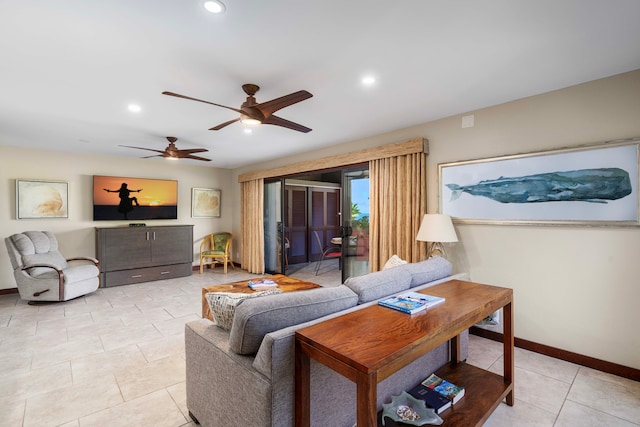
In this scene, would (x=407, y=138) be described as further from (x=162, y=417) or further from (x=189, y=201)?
(x=189, y=201)

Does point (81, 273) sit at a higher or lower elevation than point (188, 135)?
lower

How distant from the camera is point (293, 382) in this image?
4.31 feet

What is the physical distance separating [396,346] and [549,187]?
2523 millimetres

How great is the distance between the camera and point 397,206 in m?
3.86

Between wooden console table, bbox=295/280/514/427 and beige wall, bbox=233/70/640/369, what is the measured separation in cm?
111

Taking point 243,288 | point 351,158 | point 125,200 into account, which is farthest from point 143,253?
point 351,158

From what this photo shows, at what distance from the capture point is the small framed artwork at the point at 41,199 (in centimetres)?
493

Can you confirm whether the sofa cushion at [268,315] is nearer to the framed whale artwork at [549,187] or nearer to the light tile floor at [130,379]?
the light tile floor at [130,379]

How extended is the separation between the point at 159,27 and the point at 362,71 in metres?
1.42

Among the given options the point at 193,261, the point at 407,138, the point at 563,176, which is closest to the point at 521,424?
the point at 563,176

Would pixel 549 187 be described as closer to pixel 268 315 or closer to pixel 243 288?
pixel 268 315

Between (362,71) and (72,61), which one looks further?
(362,71)

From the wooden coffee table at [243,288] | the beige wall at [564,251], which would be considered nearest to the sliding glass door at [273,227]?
the wooden coffee table at [243,288]

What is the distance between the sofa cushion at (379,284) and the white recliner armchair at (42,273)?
15.0 feet
